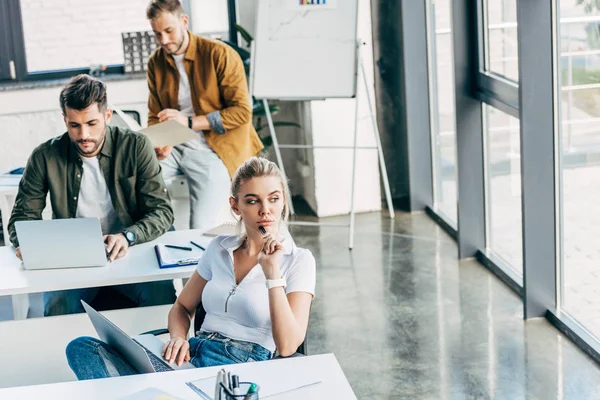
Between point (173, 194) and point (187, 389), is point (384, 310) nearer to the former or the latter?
point (173, 194)

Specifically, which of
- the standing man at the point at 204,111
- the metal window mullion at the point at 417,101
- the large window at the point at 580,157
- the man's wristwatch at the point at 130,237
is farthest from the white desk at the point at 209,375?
the metal window mullion at the point at 417,101

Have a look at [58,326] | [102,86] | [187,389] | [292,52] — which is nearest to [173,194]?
[292,52]

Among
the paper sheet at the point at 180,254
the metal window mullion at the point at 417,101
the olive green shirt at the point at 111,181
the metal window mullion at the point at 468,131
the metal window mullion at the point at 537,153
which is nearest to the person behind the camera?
the paper sheet at the point at 180,254

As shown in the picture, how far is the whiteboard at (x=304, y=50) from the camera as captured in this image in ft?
19.4

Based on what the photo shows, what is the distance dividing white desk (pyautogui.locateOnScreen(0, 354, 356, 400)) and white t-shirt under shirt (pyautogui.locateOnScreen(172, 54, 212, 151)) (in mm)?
2905

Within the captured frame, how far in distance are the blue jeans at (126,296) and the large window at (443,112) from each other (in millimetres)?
2892

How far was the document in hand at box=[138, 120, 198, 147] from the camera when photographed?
15.3ft

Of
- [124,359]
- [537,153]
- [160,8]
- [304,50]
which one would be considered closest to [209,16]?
[304,50]

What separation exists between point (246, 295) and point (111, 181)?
3.96ft

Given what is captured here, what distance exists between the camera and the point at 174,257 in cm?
350

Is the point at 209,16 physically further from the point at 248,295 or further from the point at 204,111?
the point at 248,295

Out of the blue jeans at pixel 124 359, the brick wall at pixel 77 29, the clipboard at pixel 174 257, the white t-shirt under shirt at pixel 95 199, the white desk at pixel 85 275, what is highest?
the brick wall at pixel 77 29

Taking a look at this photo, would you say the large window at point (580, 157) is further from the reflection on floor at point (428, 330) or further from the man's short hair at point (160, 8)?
the man's short hair at point (160, 8)

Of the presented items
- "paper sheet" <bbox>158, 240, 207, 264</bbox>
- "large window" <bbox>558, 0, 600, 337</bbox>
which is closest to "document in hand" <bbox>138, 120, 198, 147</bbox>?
"paper sheet" <bbox>158, 240, 207, 264</bbox>
